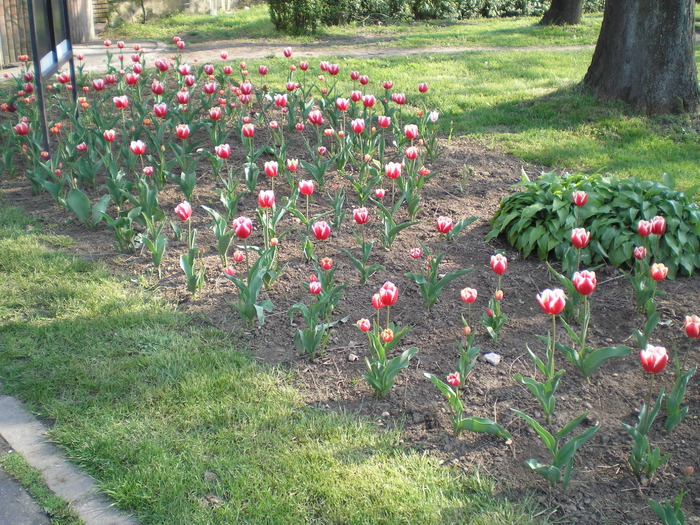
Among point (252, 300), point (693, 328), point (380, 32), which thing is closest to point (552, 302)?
point (693, 328)

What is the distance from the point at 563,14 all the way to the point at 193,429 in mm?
13939

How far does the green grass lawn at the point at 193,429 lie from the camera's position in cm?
277

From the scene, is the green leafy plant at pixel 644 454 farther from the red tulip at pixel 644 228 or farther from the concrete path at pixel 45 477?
the concrete path at pixel 45 477

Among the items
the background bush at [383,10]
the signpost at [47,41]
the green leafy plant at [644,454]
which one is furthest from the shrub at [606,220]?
the background bush at [383,10]

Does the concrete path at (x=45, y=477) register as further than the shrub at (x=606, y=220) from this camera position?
No

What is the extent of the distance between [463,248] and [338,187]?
1.36m

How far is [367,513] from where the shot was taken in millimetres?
2736

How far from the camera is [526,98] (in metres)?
8.45

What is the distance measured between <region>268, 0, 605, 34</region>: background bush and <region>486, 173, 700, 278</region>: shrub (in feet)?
31.6

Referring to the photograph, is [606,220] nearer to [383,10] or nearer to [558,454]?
[558,454]

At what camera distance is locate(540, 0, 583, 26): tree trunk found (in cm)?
1473

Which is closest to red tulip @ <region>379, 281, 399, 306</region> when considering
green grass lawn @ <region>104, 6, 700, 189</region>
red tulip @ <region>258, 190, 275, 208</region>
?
red tulip @ <region>258, 190, 275, 208</region>

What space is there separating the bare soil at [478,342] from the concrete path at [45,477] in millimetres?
1048

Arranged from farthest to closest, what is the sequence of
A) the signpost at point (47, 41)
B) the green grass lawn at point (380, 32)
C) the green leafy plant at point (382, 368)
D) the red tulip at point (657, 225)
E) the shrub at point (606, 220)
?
1. the green grass lawn at point (380, 32)
2. the signpost at point (47, 41)
3. the shrub at point (606, 220)
4. the red tulip at point (657, 225)
5. the green leafy plant at point (382, 368)
